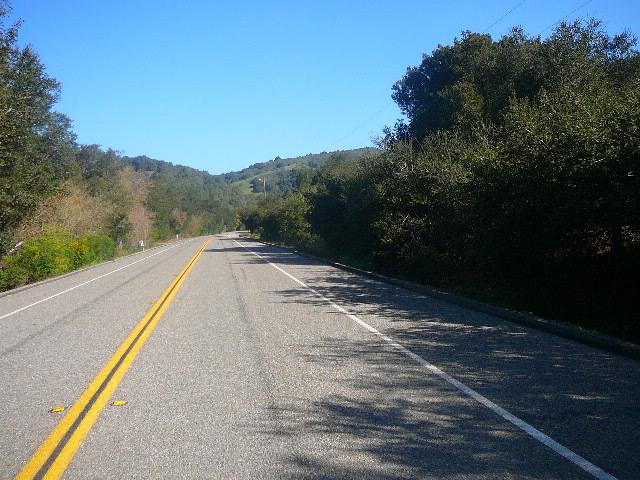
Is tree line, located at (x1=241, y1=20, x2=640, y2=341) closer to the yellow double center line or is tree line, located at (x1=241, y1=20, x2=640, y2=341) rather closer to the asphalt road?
the asphalt road

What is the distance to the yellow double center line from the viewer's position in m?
4.79

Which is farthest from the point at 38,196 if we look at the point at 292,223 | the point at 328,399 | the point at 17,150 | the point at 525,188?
the point at 292,223

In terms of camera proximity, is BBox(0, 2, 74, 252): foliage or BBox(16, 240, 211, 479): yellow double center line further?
BBox(0, 2, 74, 252): foliage

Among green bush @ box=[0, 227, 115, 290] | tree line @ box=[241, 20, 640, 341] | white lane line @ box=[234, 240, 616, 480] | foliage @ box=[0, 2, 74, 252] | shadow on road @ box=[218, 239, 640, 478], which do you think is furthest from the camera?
green bush @ box=[0, 227, 115, 290]

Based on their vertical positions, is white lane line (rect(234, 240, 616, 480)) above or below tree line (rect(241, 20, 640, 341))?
below

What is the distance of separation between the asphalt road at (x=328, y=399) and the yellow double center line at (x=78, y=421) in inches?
2.5

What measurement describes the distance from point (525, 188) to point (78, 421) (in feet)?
34.0

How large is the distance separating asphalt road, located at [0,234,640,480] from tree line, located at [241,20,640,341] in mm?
2374

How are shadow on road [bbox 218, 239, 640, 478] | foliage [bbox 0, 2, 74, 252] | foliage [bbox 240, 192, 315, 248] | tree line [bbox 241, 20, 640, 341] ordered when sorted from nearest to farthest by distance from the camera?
shadow on road [bbox 218, 239, 640, 478], tree line [bbox 241, 20, 640, 341], foliage [bbox 0, 2, 74, 252], foliage [bbox 240, 192, 315, 248]

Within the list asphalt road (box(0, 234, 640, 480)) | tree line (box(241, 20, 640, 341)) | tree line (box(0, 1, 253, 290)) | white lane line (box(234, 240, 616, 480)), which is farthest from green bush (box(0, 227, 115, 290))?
white lane line (box(234, 240, 616, 480))

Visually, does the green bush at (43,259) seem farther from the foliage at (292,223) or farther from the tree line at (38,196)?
the foliage at (292,223)

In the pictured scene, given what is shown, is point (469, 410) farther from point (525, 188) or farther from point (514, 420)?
point (525, 188)

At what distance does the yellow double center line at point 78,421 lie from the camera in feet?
15.7

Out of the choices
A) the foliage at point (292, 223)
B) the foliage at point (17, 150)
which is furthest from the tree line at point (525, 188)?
the foliage at point (292, 223)
